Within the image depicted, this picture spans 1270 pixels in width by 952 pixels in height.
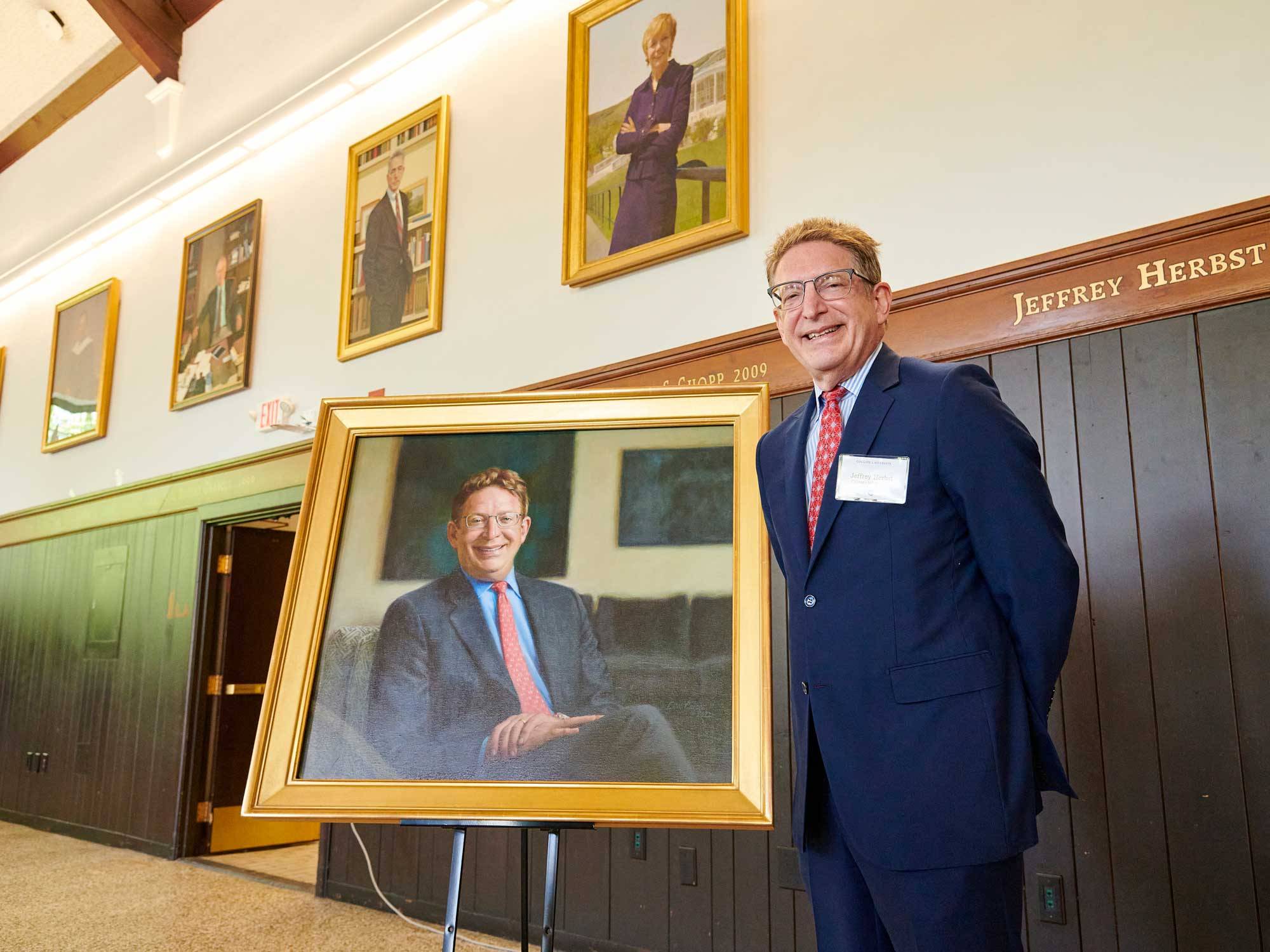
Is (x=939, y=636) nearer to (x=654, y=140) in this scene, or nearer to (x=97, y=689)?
(x=654, y=140)

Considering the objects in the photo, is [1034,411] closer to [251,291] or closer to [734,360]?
[734,360]

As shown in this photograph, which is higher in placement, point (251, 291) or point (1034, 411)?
point (251, 291)

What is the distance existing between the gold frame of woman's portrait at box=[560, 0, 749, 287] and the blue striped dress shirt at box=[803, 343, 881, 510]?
2233mm

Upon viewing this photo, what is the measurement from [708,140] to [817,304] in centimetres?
257

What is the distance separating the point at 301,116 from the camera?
20.3 ft

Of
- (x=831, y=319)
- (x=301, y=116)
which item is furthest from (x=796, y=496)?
(x=301, y=116)

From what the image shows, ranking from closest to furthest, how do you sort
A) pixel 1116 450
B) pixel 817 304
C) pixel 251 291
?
pixel 817 304 → pixel 1116 450 → pixel 251 291

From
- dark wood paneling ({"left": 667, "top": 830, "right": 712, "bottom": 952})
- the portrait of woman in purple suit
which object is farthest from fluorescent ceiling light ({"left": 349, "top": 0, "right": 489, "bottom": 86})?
dark wood paneling ({"left": 667, "top": 830, "right": 712, "bottom": 952})

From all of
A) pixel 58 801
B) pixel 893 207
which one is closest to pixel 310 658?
pixel 893 207

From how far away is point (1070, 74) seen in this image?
10.5 feet

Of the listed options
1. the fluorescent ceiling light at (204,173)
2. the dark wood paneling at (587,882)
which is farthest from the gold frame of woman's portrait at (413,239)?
the dark wood paneling at (587,882)

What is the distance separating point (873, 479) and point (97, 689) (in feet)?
23.7

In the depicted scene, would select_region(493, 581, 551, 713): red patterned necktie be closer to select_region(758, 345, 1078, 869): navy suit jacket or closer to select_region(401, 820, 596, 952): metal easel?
select_region(401, 820, 596, 952): metal easel

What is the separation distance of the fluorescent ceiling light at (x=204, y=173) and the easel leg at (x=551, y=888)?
599 centimetres
